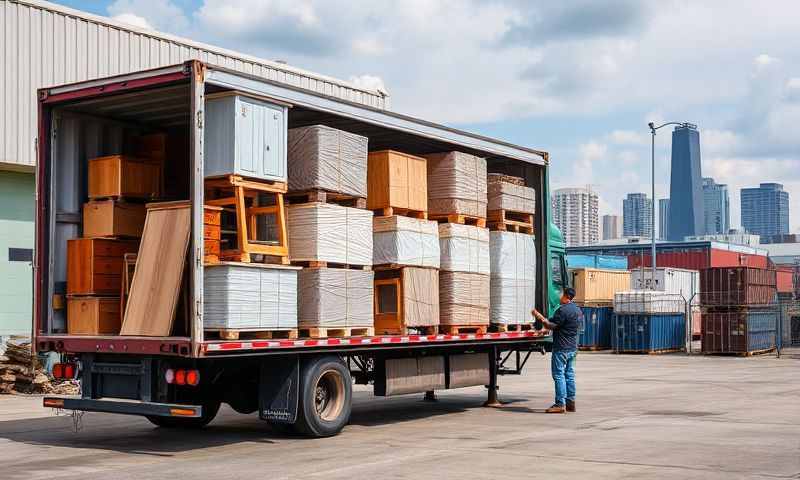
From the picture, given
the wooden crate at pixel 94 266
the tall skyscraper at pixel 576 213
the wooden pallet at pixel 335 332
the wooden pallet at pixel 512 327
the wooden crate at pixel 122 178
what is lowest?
the wooden pallet at pixel 512 327

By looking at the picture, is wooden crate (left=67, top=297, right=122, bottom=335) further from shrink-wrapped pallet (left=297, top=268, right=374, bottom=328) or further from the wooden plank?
shrink-wrapped pallet (left=297, top=268, right=374, bottom=328)

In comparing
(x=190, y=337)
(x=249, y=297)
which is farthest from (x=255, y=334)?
(x=190, y=337)

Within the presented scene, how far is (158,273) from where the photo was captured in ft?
36.4

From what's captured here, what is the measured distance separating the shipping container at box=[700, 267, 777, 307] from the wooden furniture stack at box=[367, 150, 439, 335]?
20639 mm

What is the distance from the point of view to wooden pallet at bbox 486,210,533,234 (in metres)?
15.5

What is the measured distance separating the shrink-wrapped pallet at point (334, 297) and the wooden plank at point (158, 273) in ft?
5.09

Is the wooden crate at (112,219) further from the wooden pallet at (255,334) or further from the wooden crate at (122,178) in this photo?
the wooden pallet at (255,334)

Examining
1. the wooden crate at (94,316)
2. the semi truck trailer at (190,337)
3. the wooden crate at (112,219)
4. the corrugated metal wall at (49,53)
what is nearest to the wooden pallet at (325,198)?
the semi truck trailer at (190,337)

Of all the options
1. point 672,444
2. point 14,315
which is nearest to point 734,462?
point 672,444

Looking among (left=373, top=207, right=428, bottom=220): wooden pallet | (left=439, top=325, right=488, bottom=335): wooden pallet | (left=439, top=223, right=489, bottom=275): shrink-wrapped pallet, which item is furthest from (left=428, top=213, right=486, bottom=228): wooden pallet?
(left=439, top=325, right=488, bottom=335): wooden pallet

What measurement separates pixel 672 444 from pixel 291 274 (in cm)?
464

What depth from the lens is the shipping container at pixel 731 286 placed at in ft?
104

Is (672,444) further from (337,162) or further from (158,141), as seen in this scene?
(158,141)

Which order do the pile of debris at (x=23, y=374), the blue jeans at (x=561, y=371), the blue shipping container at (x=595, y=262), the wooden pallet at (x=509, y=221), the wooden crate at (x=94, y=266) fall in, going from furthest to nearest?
the blue shipping container at (x=595, y=262), the pile of debris at (x=23, y=374), the wooden pallet at (x=509, y=221), the blue jeans at (x=561, y=371), the wooden crate at (x=94, y=266)
